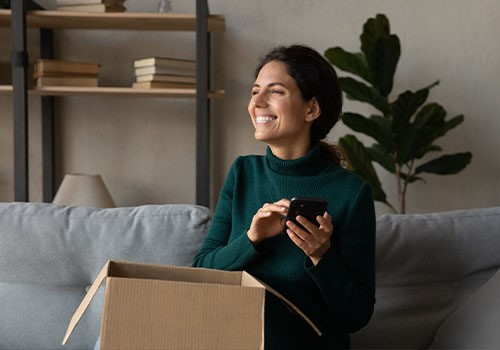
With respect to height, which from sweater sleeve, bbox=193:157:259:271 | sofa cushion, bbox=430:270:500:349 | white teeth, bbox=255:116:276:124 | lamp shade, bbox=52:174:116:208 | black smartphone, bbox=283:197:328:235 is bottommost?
sofa cushion, bbox=430:270:500:349

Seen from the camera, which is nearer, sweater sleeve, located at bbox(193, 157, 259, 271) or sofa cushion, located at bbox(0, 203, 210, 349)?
sweater sleeve, located at bbox(193, 157, 259, 271)

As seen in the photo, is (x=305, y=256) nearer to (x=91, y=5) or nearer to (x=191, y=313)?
(x=191, y=313)

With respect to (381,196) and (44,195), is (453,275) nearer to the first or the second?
(381,196)

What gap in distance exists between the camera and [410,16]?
347 centimetres

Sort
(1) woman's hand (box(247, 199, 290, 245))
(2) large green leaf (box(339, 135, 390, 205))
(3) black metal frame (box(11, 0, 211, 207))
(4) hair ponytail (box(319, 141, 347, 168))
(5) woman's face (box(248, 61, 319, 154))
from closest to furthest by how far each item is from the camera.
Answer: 1. (1) woman's hand (box(247, 199, 290, 245))
2. (5) woman's face (box(248, 61, 319, 154))
3. (4) hair ponytail (box(319, 141, 347, 168))
4. (3) black metal frame (box(11, 0, 211, 207))
5. (2) large green leaf (box(339, 135, 390, 205))

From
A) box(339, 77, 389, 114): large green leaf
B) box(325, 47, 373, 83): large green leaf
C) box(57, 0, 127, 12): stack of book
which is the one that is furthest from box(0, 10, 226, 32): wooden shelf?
box(339, 77, 389, 114): large green leaf

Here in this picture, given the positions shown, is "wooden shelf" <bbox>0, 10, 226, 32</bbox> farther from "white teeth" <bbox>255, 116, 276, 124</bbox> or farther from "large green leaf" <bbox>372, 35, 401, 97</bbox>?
"white teeth" <bbox>255, 116, 276, 124</bbox>

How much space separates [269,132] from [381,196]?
1594 mm

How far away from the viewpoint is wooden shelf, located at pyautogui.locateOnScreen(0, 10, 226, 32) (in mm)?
2977

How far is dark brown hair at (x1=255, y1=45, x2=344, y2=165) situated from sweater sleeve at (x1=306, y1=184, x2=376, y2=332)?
0.19 meters

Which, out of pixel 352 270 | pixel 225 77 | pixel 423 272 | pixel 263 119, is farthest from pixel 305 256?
pixel 225 77

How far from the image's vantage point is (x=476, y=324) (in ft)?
5.65

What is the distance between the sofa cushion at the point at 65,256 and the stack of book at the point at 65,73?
4.17 ft

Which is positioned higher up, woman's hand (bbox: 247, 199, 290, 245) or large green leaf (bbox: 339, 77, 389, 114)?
large green leaf (bbox: 339, 77, 389, 114)
